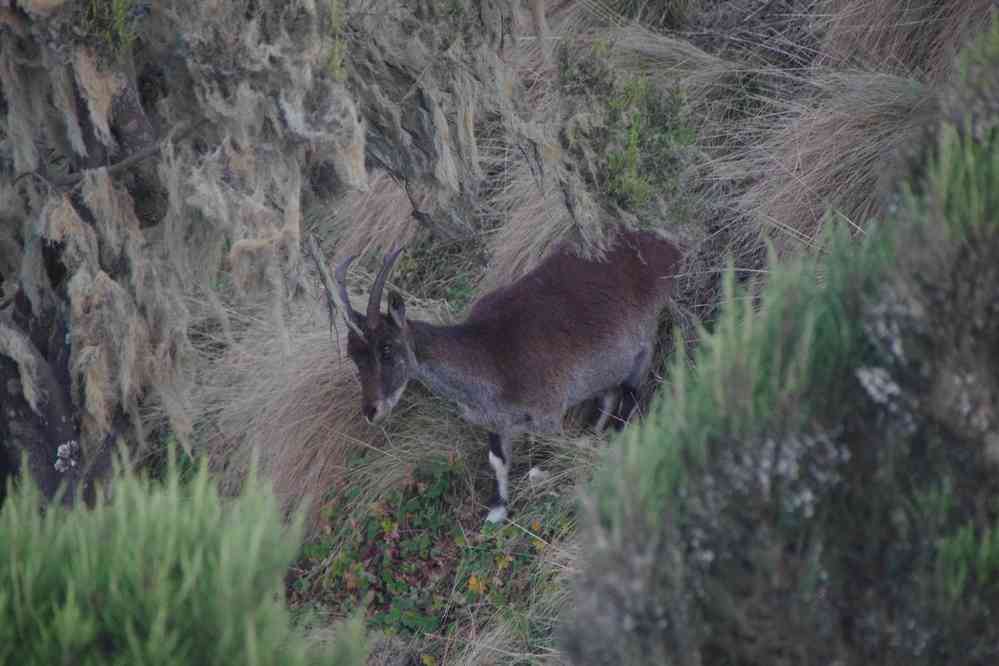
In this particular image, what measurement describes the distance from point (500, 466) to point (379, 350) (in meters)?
0.92

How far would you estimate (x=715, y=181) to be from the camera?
7.09m

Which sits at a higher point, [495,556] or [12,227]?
[12,227]

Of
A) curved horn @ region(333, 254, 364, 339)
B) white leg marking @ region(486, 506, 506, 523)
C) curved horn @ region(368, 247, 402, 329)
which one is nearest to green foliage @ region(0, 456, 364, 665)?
curved horn @ region(333, 254, 364, 339)

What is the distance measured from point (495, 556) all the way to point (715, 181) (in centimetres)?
251

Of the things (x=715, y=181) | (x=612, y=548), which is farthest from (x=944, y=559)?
(x=715, y=181)

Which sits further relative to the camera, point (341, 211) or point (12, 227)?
point (341, 211)

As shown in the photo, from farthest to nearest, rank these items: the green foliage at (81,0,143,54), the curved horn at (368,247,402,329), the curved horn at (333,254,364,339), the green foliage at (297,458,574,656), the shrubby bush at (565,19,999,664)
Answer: the green foliage at (297,458,574,656)
the curved horn at (368,247,402,329)
the curved horn at (333,254,364,339)
the green foliage at (81,0,143,54)
the shrubby bush at (565,19,999,664)

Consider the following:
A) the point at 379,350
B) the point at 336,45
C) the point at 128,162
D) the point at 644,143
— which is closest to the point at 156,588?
the point at 336,45

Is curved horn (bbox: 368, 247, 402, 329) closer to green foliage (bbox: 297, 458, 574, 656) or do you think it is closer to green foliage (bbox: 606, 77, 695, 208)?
green foliage (bbox: 606, 77, 695, 208)

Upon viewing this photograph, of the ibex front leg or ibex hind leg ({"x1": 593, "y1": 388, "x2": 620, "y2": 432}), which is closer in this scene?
the ibex front leg

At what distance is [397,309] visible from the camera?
5.61 m

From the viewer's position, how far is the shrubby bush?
2348mm

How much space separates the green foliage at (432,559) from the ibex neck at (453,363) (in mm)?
696

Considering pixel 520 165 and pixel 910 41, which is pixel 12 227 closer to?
pixel 520 165
